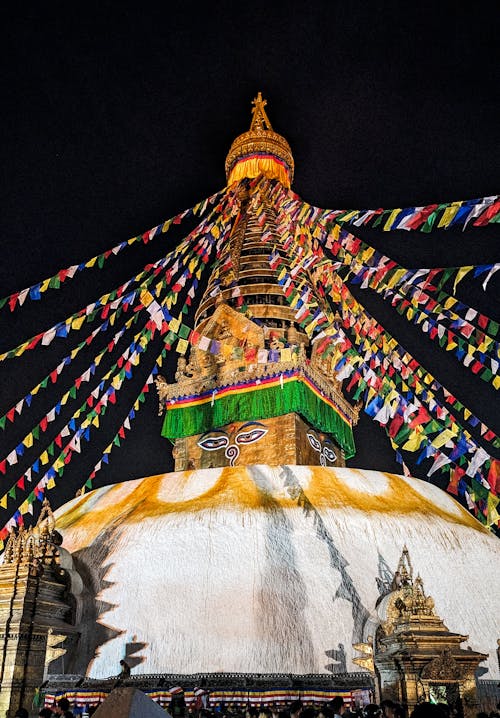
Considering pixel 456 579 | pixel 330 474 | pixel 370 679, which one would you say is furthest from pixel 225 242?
pixel 370 679

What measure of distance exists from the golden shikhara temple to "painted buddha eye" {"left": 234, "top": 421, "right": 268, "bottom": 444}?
10.5 feet

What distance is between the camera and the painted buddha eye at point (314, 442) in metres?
14.0

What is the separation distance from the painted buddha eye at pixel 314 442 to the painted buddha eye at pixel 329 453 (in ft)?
1.14

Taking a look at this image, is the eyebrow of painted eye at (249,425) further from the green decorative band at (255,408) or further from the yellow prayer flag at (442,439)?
the yellow prayer flag at (442,439)

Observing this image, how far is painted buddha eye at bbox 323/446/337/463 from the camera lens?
14.6 m

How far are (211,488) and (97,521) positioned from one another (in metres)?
1.84

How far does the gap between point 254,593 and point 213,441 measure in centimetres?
639

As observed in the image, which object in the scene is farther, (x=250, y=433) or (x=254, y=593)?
(x=250, y=433)

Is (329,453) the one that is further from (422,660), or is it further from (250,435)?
(422,660)

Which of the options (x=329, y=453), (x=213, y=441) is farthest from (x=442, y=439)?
(x=213, y=441)

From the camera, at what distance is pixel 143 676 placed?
719cm

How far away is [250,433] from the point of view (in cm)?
1383

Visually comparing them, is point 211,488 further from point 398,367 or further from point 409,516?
point 398,367

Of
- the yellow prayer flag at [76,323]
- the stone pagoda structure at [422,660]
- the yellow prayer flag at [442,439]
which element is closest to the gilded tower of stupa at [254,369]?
the yellow prayer flag at [76,323]
